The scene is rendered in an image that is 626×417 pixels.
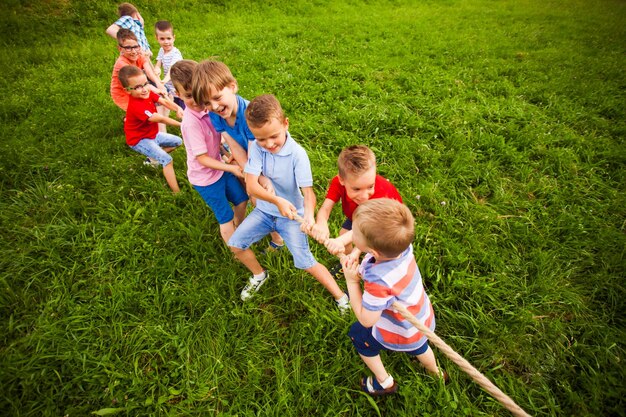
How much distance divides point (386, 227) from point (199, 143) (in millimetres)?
2259

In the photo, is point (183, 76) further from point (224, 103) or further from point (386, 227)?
point (386, 227)

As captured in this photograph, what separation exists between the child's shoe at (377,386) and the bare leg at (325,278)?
0.83 meters

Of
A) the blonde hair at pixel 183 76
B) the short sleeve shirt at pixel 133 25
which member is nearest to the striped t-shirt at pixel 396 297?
the blonde hair at pixel 183 76

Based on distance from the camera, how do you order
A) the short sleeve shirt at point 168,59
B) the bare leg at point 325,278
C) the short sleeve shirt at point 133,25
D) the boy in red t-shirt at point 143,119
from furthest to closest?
the short sleeve shirt at point 168,59 → the short sleeve shirt at point 133,25 → the boy in red t-shirt at point 143,119 → the bare leg at point 325,278

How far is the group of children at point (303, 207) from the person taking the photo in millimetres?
1902

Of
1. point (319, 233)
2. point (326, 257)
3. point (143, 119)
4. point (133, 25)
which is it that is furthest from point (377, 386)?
point (133, 25)

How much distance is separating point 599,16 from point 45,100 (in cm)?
1916

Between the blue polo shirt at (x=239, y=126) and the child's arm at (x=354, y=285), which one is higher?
the blue polo shirt at (x=239, y=126)

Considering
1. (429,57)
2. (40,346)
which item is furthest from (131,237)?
(429,57)

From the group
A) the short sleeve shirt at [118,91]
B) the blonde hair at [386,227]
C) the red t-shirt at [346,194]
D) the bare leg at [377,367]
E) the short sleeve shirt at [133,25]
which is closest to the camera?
the blonde hair at [386,227]

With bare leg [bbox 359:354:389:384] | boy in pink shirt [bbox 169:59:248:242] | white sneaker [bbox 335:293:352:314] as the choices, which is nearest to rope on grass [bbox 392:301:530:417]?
bare leg [bbox 359:354:389:384]

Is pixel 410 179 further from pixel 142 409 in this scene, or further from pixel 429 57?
pixel 429 57

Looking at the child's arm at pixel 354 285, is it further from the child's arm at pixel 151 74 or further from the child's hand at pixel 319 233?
the child's arm at pixel 151 74

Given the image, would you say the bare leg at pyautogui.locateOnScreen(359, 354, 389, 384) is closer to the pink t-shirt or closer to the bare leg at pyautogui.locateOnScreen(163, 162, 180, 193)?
the pink t-shirt
